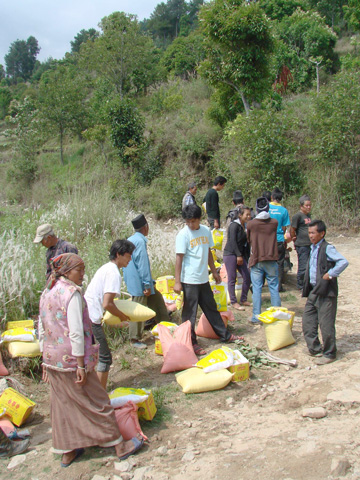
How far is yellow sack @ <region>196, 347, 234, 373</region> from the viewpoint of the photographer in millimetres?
4168

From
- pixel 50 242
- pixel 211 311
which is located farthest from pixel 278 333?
pixel 50 242

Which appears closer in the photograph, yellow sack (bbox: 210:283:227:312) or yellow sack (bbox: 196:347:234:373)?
yellow sack (bbox: 196:347:234:373)

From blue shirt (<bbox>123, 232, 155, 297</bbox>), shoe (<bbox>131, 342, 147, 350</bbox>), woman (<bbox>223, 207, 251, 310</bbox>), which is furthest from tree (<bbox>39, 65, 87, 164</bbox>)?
shoe (<bbox>131, 342, 147, 350</bbox>)

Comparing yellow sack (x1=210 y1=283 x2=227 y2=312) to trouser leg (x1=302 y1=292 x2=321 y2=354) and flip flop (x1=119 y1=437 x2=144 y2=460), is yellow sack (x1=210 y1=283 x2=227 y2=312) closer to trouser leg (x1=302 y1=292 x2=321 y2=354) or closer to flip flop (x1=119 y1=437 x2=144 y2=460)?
trouser leg (x1=302 y1=292 x2=321 y2=354)

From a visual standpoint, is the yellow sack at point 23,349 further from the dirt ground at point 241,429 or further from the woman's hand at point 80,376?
the woman's hand at point 80,376

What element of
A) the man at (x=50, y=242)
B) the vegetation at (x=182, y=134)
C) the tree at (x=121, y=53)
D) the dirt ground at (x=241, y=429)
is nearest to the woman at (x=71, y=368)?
the dirt ground at (x=241, y=429)

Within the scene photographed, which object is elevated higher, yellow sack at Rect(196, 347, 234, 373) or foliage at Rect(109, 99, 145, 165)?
foliage at Rect(109, 99, 145, 165)

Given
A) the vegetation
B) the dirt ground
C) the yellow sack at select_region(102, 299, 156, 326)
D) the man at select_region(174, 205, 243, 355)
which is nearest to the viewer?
the dirt ground

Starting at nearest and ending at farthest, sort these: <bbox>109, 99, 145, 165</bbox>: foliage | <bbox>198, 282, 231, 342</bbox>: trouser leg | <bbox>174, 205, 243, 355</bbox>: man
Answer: <bbox>174, 205, 243, 355</bbox>: man, <bbox>198, 282, 231, 342</bbox>: trouser leg, <bbox>109, 99, 145, 165</bbox>: foliage

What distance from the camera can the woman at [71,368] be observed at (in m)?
2.99

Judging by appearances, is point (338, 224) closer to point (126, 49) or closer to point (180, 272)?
point (180, 272)

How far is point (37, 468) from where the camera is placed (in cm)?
320

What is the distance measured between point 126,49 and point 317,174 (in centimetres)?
1903

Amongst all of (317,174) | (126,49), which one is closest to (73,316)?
(317,174)
